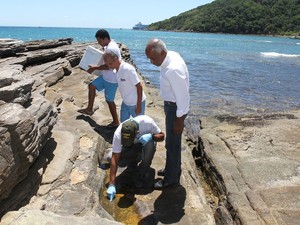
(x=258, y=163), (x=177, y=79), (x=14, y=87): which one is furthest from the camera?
(x=258, y=163)

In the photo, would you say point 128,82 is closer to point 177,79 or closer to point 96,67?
point 96,67

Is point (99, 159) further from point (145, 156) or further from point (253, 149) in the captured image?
point (253, 149)

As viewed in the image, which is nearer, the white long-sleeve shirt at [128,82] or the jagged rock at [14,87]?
the jagged rock at [14,87]

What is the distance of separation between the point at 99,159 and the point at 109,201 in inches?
43.5

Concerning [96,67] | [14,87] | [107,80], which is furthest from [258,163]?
[14,87]

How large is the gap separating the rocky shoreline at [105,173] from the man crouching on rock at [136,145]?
245 millimetres

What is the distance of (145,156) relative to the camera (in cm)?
511

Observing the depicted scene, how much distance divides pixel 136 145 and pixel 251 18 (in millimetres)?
127020

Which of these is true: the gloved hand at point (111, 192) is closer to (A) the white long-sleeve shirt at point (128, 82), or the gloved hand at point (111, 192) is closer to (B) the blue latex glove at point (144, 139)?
(B) the blue latex glove at point (144, 139)

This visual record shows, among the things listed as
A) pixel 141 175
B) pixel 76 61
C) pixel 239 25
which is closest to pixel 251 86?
pixel 76 61

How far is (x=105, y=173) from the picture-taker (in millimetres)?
5371

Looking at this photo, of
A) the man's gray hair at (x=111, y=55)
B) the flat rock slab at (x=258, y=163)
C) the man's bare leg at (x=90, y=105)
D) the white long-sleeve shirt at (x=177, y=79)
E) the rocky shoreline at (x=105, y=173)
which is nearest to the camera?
the rocky shoreline at (x=105, y=173)

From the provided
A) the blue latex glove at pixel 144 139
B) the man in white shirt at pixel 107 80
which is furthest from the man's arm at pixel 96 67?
the blue latex glove at pixel 144 139

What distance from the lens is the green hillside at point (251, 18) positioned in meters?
116
